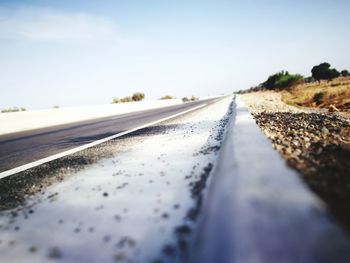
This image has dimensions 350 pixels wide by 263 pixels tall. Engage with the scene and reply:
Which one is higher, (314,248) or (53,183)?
(314,248)

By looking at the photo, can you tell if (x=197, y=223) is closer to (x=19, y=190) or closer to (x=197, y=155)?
(x=197, y=155)

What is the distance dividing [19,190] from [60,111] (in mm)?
19422

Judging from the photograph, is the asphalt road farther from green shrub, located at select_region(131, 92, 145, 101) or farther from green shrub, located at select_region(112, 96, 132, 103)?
green shrub, located at select_region(131, 92, 145, 101)

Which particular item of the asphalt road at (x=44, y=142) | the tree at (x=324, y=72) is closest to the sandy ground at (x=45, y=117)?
the asphalt road at (x=44, y=142)

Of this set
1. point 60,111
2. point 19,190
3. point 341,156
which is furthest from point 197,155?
point 60,111

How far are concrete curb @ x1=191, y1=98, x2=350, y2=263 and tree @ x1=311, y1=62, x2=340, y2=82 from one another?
98565mm

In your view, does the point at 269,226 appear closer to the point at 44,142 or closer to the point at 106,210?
the point at 106,210

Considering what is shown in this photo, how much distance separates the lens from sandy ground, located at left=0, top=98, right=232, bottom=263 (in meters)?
1.65

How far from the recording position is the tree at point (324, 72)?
85.1 m

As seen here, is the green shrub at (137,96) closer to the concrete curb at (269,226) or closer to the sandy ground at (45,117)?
the sandy ground at (45,117)

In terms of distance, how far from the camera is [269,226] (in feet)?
3.51

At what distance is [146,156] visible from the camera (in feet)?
13.4

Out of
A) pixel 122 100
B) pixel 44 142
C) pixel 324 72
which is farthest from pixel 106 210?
pixel 324 72

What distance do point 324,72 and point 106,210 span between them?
9906cm
